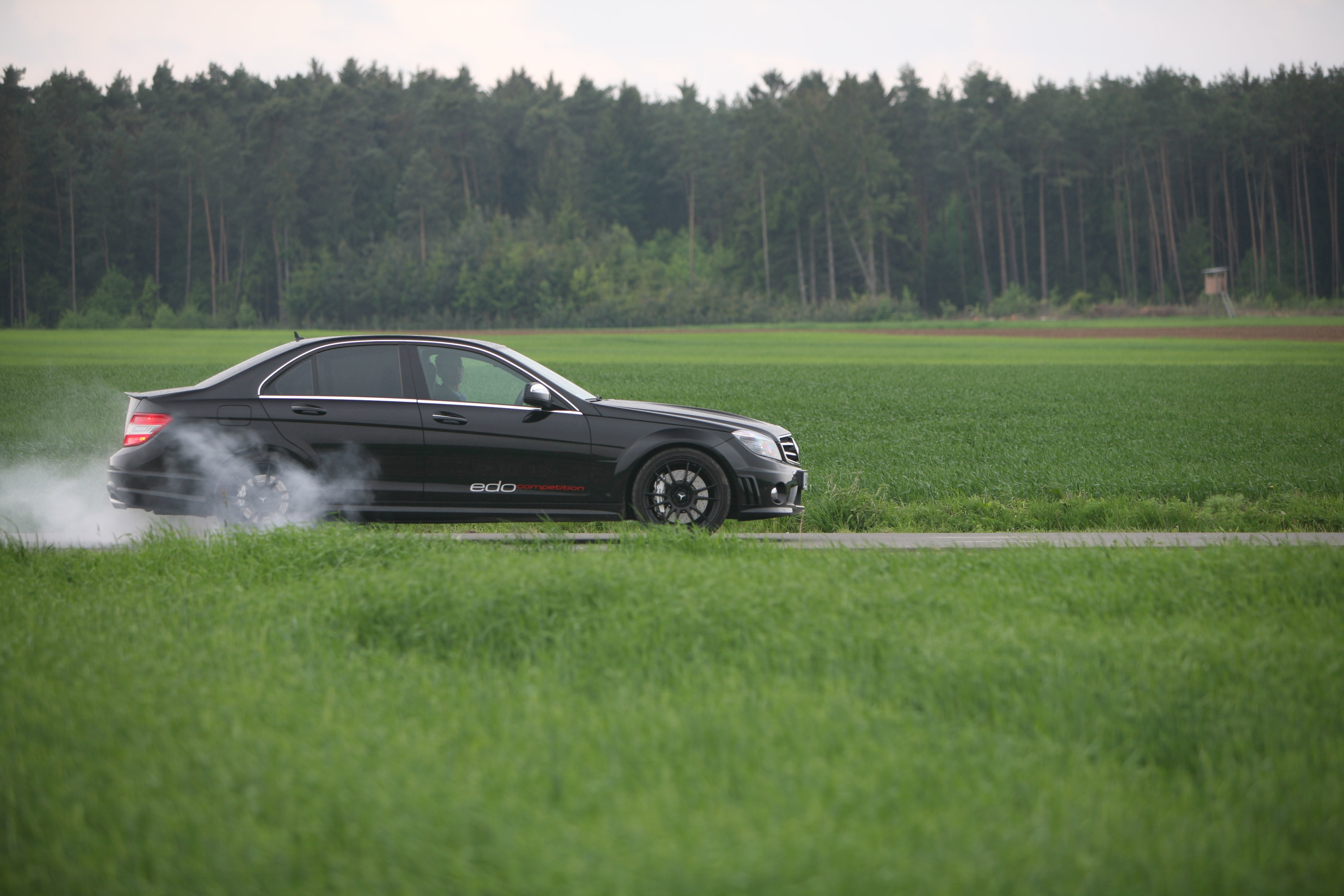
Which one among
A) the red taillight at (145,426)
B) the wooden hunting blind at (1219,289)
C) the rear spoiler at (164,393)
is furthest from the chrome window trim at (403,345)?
the wooden hunting blind at (1219,289)

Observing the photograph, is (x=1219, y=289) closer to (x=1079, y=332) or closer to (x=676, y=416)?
(x=1079, y=332)

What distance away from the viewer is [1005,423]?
64.9 ft

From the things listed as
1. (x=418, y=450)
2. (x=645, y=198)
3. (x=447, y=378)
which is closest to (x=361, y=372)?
(x=447, y=378)

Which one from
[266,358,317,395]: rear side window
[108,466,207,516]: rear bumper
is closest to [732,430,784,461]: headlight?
[266,358,317,395]: rear side window

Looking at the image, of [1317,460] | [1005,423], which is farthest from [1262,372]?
[1317,460]

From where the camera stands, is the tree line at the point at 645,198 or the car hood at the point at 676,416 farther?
the tree line at the point at 645,198

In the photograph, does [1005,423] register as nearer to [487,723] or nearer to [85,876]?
[487,723]

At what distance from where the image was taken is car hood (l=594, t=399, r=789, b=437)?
29.6ft

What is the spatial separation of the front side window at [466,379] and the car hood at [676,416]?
78cm

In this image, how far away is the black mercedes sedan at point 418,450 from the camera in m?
8.62

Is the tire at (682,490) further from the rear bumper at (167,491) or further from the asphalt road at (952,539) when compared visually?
the rear bumper at (167,491)

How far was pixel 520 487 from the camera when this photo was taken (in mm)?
8898

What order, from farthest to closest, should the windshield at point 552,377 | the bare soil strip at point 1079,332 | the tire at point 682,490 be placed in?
the bare soil strip at point 1079,332 < the windshield at point 552,377 < the tire at point 682,490

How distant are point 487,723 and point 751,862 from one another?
154 cm
